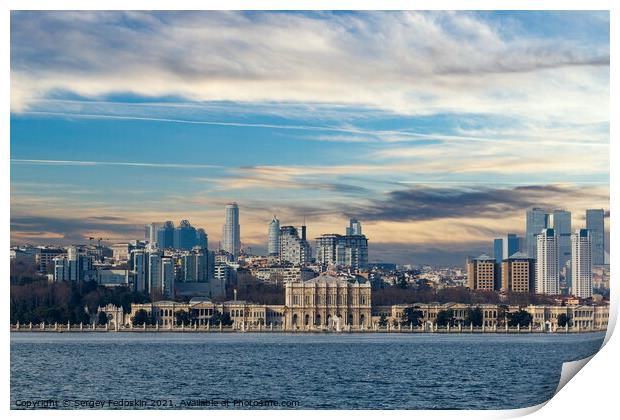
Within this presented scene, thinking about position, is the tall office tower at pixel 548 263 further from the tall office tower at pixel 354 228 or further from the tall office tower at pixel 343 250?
the tall office tower at pixel 343 250

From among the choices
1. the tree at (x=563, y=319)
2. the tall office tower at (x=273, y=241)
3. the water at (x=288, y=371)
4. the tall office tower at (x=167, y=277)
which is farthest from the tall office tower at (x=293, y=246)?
the tree at (x=563, y=319)

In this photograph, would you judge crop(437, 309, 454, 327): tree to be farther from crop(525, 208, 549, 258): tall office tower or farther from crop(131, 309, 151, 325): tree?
crop(131, 309, 151, 325): tree

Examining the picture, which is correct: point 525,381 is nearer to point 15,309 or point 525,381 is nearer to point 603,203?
point 603,203

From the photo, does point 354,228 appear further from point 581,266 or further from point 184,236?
point 581,266

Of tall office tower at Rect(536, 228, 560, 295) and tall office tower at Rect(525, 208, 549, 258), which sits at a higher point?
tall office tower at Rect(525, 208, 549, 258)

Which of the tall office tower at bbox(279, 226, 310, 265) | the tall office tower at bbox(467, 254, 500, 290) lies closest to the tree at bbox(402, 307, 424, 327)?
the tall office tower at bbox(467, 254, 500, 290)
